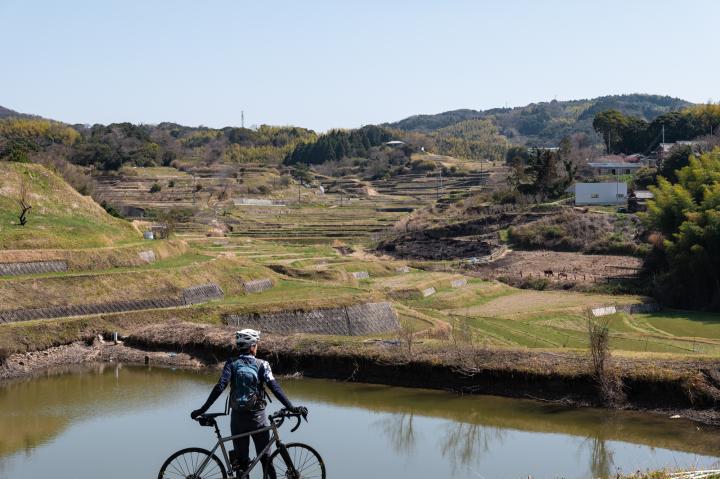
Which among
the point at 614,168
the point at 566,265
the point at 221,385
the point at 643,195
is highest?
the point at 614,168

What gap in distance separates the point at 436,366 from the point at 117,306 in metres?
10.4

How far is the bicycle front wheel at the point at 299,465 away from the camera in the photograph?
8523 millimetres

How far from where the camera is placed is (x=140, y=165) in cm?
Answer: 9250

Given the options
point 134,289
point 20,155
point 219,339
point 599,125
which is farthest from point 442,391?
point 599,125

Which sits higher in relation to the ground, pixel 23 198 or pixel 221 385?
pixel 23 198

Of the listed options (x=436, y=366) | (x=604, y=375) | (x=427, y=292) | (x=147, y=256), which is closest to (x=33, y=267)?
(x=147, y=256)

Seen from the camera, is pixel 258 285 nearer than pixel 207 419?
No

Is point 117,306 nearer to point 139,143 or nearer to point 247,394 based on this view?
point 247,394

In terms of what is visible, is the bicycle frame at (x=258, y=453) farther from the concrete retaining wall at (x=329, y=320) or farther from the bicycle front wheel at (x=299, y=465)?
the concrete retaining wall at (x=329, y=320)

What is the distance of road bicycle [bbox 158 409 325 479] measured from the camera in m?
8.41

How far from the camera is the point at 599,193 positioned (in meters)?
58.9

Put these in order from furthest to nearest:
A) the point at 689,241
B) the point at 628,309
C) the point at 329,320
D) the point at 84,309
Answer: the point at 689,241 < the point at 628,309 < the point at 329,320 < the point at 84,309

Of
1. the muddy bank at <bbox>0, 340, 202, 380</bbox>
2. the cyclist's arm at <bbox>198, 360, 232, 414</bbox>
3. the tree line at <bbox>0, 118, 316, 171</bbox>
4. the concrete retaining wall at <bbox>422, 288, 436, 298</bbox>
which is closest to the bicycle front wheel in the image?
the cyclist's arm at <bbox>198, 360, 232, 414</bbox>

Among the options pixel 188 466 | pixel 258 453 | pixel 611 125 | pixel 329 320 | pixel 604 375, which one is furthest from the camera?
pixel 611 125
